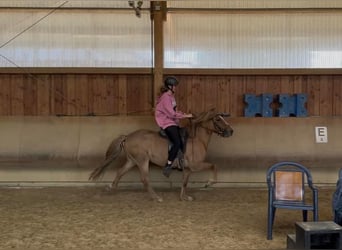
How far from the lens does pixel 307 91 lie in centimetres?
1144

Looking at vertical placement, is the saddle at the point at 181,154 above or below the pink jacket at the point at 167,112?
below

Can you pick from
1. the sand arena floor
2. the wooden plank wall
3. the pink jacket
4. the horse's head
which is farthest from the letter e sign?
the pink jacket

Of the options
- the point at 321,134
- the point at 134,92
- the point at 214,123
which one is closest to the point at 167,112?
the point at 214,123

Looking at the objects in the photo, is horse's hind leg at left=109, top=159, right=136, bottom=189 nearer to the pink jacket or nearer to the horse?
the horse

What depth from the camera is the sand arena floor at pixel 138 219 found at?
18.4 ft

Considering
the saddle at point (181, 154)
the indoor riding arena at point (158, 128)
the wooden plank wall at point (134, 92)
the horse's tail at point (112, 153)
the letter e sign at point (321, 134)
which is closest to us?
the indoor riding arena at point (158, 128)

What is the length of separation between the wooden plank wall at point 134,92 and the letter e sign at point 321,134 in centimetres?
175

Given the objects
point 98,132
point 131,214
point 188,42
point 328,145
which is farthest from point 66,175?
point 328,145

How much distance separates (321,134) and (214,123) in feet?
8.63

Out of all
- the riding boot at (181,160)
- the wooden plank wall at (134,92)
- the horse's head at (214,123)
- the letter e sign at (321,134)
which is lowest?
the riding boot at (181,160)

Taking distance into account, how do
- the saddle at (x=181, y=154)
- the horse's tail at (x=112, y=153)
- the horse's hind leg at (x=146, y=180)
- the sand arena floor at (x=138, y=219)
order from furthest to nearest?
1. the horse's tail at (x=112, y=153)
2. the saddle at (x=181, y=154)
3. the horse's hind leg at (x=146, y=180)
4. the sand arena floor at (x=138, y=219)

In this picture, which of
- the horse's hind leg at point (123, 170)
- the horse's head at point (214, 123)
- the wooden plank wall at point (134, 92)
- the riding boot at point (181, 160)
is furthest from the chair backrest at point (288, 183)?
the wooden plank wall at point (134, 92)

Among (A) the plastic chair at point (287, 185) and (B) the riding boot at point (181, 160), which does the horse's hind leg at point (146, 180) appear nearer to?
(B) the riding boot at point (181, 160)

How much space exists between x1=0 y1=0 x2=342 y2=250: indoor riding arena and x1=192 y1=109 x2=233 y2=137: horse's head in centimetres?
2
